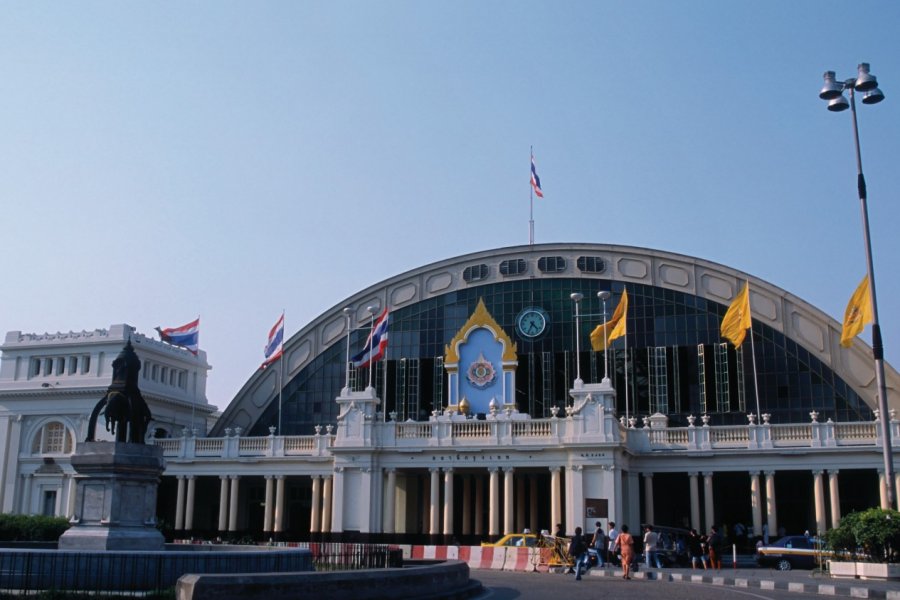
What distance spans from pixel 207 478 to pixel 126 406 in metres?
38.5

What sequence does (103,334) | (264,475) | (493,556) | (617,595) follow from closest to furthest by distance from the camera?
(617,595) < (493,556) < (264,475) < (103,334)

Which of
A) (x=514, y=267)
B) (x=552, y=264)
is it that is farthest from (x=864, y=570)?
(x=514, y=267)

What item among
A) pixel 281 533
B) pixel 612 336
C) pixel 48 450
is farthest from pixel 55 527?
pixel 612 336

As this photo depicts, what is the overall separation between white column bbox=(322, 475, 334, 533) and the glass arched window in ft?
67.9

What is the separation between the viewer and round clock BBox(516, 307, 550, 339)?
67000 millimetres

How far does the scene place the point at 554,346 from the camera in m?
66.3

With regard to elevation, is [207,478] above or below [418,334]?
below

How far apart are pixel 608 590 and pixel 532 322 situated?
39.9 meters

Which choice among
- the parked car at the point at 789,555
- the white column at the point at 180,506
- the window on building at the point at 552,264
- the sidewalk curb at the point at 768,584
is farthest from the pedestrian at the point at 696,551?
the white column at the point at 180,506

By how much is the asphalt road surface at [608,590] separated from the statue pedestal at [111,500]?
9.54 metres

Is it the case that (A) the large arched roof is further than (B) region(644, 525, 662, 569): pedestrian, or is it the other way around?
(A) the large arched roof

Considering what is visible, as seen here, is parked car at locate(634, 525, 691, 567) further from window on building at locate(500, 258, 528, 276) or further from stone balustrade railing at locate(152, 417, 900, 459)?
window on building at locate(500, 258, 528, 276)

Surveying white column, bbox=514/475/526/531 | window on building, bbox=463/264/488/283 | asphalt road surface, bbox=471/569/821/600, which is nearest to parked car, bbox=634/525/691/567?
white column, bbox=514/475/526/531

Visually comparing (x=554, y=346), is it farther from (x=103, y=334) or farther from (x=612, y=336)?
(x=103, y=334)
